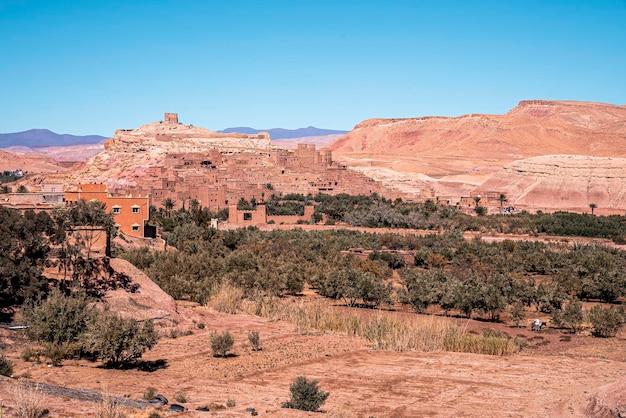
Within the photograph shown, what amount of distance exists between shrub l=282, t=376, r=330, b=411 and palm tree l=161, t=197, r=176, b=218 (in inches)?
1597

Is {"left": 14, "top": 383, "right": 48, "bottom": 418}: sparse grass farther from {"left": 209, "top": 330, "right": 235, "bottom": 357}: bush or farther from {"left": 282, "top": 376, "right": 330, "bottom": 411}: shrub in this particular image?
{"left": 209, "top": 330, "right": 235, "bottom": 357}: bush

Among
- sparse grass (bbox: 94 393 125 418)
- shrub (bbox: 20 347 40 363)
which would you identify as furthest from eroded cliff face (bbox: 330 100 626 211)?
sparse grass (bbox: 94 393 125 418)

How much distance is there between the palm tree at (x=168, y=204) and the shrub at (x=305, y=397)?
133ft

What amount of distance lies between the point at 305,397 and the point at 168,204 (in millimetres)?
42714

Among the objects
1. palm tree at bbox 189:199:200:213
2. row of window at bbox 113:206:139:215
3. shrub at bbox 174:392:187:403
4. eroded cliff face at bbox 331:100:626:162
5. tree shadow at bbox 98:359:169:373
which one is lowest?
tree shadow at bbox 98:359:169:373

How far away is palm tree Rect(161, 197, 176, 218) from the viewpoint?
2021 inches

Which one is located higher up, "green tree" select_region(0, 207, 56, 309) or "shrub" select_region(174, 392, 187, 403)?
"green tree" select_region(0, 207, 56, 309)

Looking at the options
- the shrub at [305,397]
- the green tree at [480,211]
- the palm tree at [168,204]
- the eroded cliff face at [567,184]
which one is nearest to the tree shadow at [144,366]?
the shrub at [305,397]

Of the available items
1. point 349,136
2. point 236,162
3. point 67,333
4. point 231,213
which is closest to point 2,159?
point 349,136

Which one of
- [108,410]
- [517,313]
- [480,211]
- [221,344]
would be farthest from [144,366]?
[480,211]

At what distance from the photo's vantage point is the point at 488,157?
394 ft

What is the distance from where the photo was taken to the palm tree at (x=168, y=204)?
51334mm

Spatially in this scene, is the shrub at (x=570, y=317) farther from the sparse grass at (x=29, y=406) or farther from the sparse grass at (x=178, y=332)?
the sparse grass at (x=29, y=406)

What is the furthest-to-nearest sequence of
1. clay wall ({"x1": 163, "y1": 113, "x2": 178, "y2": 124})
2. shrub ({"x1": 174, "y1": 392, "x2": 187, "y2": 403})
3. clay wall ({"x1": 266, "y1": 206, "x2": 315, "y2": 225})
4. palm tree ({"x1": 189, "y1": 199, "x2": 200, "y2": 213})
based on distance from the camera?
clay wall ({"x1": 163, "y1": 113, "x2": 178, "y2": 124})
clay wall ({"x1": 266, "y1": 206, "x2": 315, "y2": 225})
palm tree ({"x1": 189, "y1": 199, "x2": 200, "y2": 213})
shrub ({"x1": 174, "y1": 392, "x2": 187, "y2": 403})
